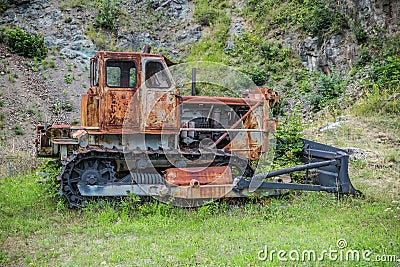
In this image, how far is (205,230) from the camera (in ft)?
21.4

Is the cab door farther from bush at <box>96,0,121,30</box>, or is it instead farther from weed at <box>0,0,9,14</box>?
weed at <box>0,0,9,14</box>

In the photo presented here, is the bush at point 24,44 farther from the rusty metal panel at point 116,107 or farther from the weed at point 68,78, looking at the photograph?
the rusty metal panel at point 116,107

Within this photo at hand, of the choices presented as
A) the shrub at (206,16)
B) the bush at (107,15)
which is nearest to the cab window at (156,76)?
the shrub at (206,16)

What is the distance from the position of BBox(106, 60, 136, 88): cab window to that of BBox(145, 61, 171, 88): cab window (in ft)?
0.91

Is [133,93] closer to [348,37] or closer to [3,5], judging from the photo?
[348,37]

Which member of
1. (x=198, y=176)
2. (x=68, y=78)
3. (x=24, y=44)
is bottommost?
(x=198, y=176)

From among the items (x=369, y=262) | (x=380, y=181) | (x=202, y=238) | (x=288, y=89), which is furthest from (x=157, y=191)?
(x=288, y=89)

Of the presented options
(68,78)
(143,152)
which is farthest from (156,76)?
(68,78)

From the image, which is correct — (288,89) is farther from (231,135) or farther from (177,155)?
(177,155)

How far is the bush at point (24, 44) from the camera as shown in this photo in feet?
69.3

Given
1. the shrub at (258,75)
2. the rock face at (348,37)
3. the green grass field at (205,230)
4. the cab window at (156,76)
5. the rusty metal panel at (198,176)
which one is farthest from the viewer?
the shrub at (258,75)

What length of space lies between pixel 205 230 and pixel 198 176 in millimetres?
1481

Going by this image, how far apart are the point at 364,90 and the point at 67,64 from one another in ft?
50.1

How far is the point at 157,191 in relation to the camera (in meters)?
7.48
